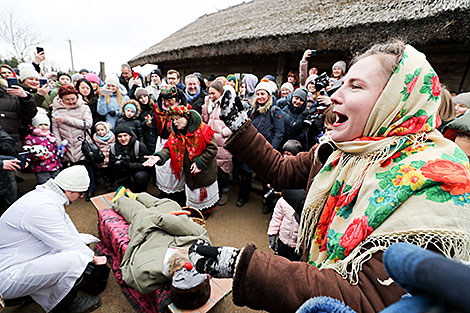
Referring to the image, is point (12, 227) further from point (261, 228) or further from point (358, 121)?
point (261, 228)

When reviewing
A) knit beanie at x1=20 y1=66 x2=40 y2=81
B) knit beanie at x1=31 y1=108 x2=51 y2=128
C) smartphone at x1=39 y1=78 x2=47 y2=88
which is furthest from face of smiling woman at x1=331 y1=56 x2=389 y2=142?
smartphone at x1=39 y1=78 x2=47 y2=88

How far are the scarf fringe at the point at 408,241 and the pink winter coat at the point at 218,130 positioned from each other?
322 cm

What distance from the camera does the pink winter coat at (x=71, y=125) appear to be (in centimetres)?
368

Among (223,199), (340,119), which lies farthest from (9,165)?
(340,119)

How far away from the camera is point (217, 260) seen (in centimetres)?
79

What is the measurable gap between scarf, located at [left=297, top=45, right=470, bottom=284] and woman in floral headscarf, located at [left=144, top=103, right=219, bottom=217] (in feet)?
7.89

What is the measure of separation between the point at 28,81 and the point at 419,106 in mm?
5617

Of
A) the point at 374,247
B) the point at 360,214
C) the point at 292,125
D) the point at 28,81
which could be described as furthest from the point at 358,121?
the point at 28,81

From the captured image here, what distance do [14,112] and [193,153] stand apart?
106 inches

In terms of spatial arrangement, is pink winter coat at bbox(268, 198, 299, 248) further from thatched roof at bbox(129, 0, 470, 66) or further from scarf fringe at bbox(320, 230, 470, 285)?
thatched roof at bbox(129, 0, 470, 66)

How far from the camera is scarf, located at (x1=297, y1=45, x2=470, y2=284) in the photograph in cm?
67

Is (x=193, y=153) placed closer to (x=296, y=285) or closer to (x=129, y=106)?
(x=129, y=106)

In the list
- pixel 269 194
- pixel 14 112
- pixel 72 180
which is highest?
pixel 14 112

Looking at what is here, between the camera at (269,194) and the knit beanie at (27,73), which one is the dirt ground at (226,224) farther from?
the knit beanie at (27,73)
